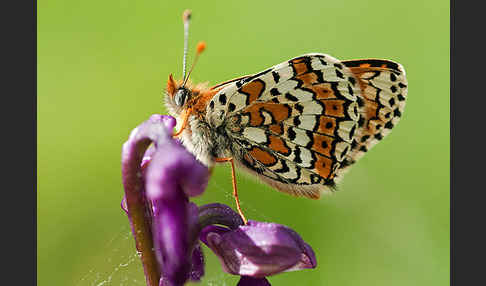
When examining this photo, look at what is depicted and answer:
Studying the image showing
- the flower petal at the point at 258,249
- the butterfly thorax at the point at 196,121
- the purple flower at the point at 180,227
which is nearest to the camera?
the purple flower at the point at 180,227

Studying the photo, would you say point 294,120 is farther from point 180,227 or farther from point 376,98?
point 180,227

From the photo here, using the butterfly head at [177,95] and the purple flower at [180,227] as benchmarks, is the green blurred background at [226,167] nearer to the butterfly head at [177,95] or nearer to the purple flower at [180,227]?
the butterfly head at [177,95]

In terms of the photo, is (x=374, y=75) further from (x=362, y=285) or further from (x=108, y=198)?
(x=108, y=198)

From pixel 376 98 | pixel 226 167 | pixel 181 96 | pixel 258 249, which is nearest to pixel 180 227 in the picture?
pixel 258 249

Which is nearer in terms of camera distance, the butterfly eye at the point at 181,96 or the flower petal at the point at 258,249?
the flower petal at the point at 258,249

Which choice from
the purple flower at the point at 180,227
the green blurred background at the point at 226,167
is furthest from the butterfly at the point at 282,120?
the green blurred background at the point at 226,167

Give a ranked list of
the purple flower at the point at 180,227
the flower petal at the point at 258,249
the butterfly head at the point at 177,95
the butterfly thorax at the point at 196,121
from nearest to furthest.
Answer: the purple flower at the point at 180,227 → the flower petal at the point at 258,249 → the butterfly thorax at the point at 196,121 → the butterfly head at the point at 177,95

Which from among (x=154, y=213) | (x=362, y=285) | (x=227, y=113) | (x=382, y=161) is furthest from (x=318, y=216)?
(x=154, y=213)

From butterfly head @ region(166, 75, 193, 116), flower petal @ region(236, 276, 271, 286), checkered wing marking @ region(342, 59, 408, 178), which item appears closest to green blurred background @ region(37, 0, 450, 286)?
checkered wing marking @ region(342, 59, 408, 178)
